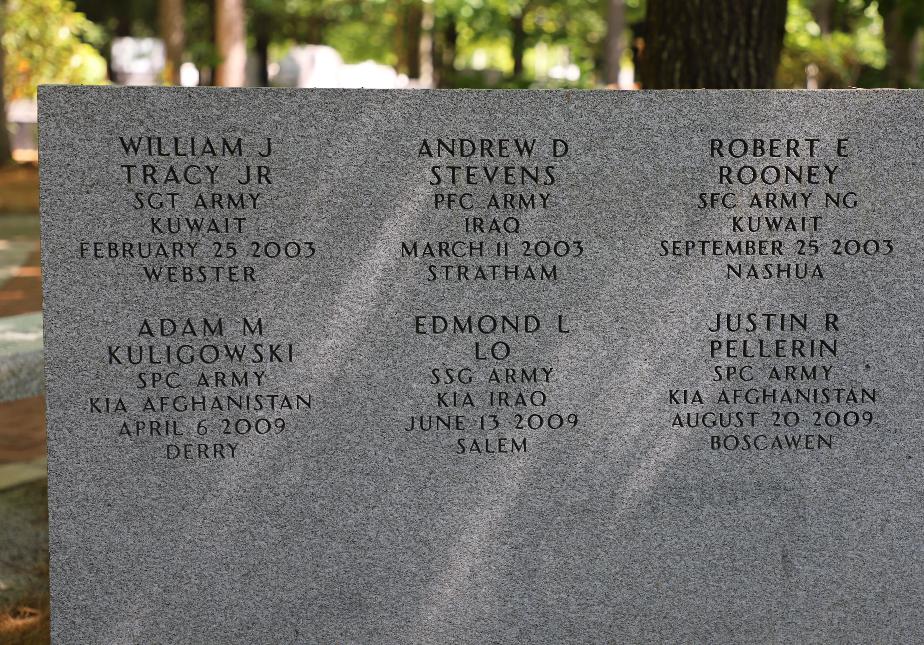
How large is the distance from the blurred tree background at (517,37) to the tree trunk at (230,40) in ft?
0.09

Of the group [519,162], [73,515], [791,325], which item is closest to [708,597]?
[791,325]

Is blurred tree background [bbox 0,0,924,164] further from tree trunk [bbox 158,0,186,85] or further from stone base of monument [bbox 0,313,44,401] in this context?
stone base of monument [bbox 0,313,44,401]

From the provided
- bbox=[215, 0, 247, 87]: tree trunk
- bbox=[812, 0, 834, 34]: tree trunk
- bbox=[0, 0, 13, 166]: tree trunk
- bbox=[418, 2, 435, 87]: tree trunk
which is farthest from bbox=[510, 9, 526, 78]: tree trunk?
bbox=[0, 0, 13, 166]: tree trunk

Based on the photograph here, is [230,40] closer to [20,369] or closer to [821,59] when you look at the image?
[821,59]

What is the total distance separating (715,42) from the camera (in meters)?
6.38

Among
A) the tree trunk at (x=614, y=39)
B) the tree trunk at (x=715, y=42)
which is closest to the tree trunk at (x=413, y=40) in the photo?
the tree trunk at (x=614, y=39)

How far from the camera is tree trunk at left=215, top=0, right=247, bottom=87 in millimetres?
21344

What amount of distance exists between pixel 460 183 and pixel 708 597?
1811 millimetres

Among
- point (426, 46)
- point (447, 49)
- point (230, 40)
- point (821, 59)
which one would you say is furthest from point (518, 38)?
point (821, 59)

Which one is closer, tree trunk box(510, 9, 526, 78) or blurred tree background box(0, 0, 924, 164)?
blurred tree background box(0, 0, 924, 164)

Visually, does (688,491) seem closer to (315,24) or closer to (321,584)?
(321,584)

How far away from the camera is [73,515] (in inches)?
162

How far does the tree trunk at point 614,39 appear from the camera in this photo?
74.5 ft

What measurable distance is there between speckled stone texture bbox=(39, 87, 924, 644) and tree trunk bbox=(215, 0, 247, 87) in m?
18.0
